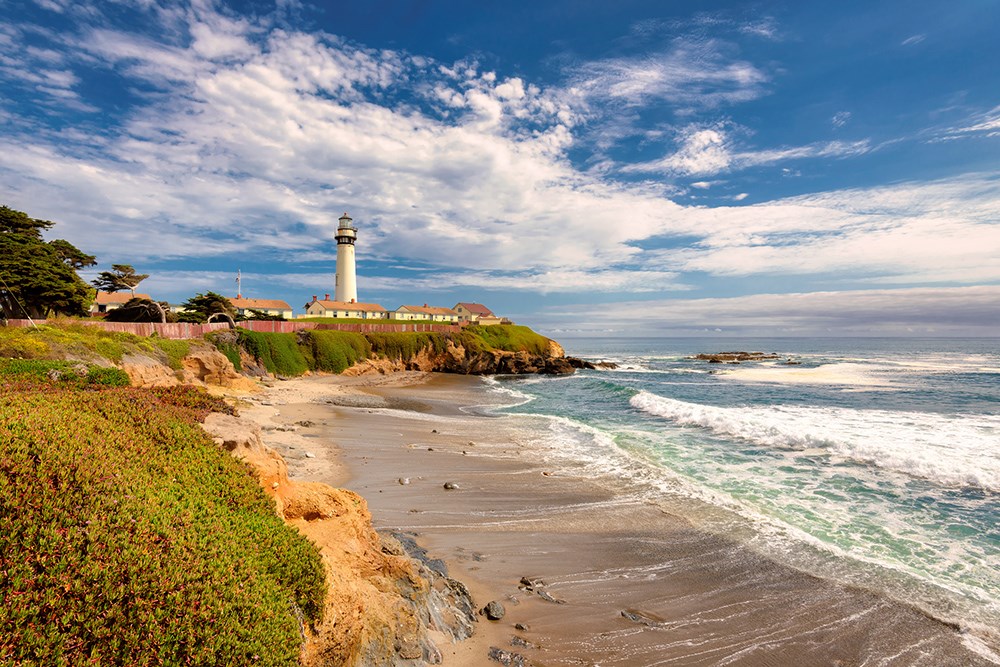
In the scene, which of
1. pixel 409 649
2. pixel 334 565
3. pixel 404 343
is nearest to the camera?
pixel 409 649

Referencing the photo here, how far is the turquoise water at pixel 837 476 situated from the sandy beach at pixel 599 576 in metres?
0.92

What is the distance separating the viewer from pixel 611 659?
6.07 m

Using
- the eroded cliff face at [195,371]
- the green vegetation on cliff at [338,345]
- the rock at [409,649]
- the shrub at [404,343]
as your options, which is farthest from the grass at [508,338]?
the rock at [409,649]

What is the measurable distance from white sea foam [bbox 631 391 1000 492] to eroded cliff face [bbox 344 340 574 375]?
100ft

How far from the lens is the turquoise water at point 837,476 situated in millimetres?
8727

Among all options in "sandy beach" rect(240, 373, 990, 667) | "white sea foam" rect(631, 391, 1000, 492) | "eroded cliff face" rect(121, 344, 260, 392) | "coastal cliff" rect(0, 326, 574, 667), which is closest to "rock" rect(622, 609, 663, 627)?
"sandy beach" rect(240, 373, 990, 667)

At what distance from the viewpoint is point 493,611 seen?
665 cm

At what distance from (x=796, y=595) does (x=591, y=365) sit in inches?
2298

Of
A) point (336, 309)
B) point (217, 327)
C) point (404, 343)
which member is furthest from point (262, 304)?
point (217, 327)

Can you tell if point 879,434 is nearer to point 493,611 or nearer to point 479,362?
point 493,611

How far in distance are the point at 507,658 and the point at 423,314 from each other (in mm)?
94858

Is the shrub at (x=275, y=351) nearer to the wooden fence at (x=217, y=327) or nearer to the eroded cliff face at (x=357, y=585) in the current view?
the wooden fence at (x=217, y=327)

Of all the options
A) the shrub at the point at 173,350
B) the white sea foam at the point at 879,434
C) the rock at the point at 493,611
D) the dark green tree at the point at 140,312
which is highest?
the dark green tree at the point at 140,312

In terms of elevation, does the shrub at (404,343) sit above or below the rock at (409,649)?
above
